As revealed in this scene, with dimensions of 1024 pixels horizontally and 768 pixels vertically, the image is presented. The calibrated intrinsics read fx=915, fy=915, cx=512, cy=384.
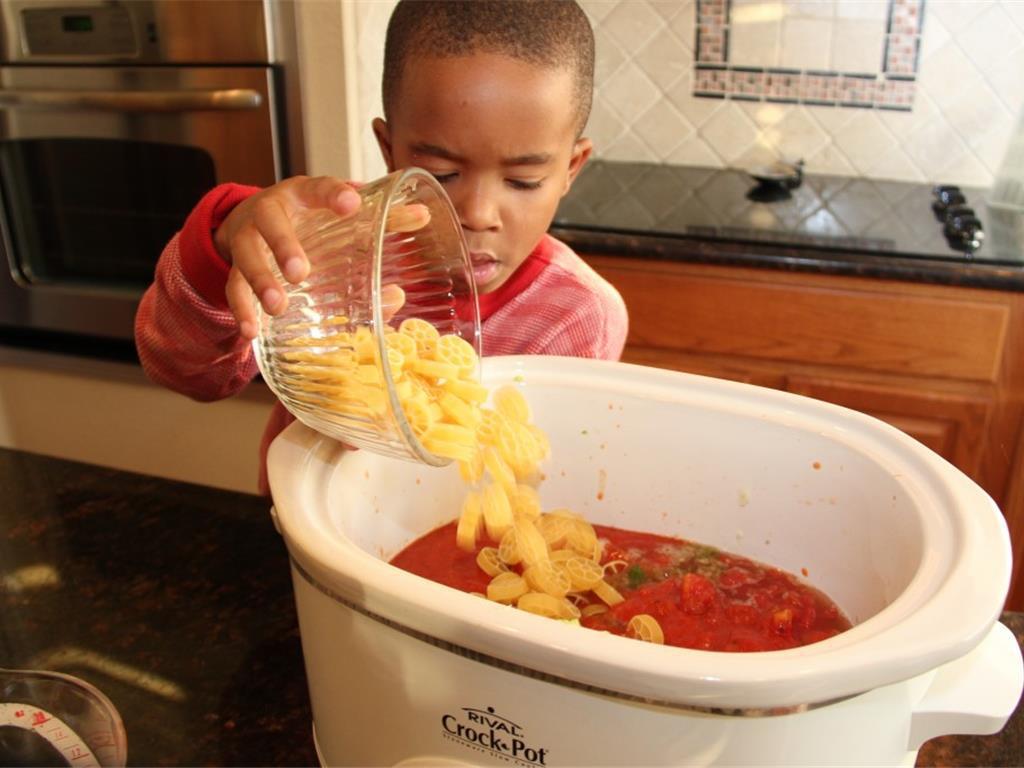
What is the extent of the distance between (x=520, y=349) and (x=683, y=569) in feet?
1.11

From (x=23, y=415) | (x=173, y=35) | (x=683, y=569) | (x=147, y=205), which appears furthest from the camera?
(x=23, y=415)

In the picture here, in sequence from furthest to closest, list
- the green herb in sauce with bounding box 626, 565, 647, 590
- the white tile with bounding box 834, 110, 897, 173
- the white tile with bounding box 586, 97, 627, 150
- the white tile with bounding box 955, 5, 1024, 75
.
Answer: the white tile with bounding box 586, 97, 627, 150 → the white tile with bounding box 834, 110, 897, 173 → the white tile with bounding box 955, 5, 1024, 75 → the green herb in sauce with bounding box 626, 565, 647, 590

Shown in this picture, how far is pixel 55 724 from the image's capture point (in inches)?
18.1

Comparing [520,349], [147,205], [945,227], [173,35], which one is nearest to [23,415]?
[147,205]

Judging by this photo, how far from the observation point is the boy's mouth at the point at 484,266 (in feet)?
2.53

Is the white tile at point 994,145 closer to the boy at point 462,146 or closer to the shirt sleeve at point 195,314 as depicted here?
the boy at point 462,146

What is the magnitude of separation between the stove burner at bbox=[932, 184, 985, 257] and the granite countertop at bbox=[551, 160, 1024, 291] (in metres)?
0.01

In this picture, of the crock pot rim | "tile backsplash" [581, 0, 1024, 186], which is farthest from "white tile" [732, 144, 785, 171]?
the crock pot rim

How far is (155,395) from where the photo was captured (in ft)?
5.39

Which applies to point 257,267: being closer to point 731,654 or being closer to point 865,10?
point 731,654

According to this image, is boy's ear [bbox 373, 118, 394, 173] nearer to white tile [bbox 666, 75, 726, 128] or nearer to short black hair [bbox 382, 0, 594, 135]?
short black hair [bbox 382, 0, 594, 135]

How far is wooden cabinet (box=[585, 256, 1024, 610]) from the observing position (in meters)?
1.33

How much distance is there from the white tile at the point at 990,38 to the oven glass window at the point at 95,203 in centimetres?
137

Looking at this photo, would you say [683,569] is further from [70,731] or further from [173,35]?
[173,35]
